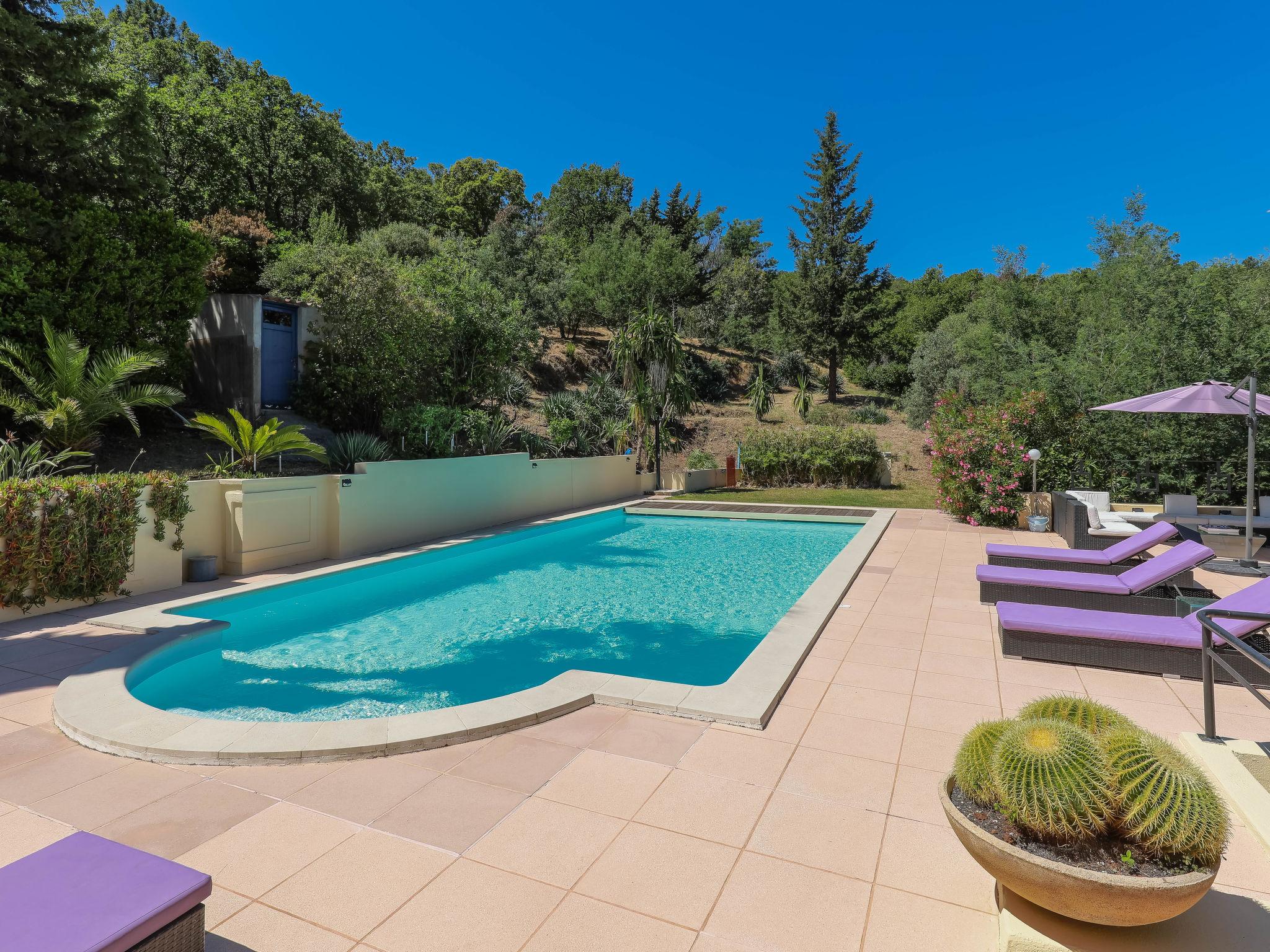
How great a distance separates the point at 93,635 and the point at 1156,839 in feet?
23.3

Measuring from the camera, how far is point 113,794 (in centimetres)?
315

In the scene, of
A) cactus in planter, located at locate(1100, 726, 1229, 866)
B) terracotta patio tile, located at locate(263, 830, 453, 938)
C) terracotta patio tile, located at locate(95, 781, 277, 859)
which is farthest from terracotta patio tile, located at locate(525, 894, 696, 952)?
terracotta patio tile, located at locate(95, 781, 277, 859)

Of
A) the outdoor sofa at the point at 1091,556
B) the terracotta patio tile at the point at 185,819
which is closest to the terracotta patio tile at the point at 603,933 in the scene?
the terracotta patio tile at the point at 185,819

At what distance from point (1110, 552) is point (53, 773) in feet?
29.6

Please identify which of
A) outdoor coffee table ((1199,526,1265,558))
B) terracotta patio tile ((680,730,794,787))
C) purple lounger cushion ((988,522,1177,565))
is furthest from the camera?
outdoor coffee table ((1199,526,1265,558))

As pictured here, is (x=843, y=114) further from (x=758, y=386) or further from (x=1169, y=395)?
(x=1169, y=395)

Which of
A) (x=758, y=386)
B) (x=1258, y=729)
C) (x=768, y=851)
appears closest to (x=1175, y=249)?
(x=758, y=386)

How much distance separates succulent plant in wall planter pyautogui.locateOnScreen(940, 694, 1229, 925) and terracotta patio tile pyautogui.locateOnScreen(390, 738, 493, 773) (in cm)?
239

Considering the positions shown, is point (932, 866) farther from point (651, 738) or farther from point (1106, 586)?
point (1106, 586)

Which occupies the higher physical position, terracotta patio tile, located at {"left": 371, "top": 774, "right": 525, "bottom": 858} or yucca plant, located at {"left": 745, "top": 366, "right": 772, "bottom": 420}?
yucca plant, located at {"left": 745, "top": 366, "right": 772, "bottom": 420}

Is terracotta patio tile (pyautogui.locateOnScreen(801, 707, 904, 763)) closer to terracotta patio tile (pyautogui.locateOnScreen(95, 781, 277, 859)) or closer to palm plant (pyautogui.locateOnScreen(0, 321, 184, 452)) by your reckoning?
terracotta patio tile (pyautogui.locateOnScreen(95, 781, 277, 859))

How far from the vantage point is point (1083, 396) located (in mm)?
13766

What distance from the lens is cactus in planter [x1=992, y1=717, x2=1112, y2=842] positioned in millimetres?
1960

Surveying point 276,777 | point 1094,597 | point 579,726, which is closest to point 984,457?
point 1094,597
